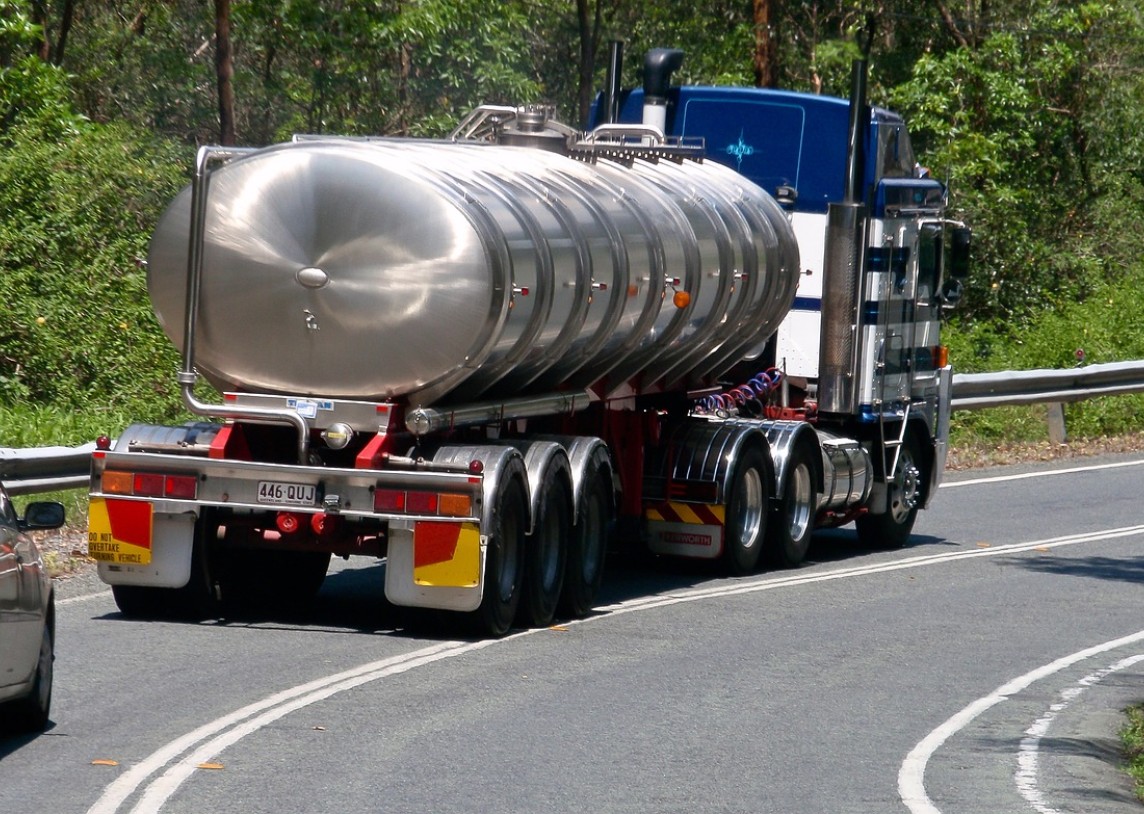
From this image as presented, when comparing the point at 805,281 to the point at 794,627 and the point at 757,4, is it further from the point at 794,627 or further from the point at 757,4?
the point at 757,4

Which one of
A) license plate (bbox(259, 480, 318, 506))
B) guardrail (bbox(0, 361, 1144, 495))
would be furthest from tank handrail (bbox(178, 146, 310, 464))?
guardrail (bbox(0, 361, 1144, 495))

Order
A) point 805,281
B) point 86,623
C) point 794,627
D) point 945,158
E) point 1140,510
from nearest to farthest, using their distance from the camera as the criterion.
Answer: point 86,623 < point 794,627 < point 805,281 < point 1140,510 < point 945,158

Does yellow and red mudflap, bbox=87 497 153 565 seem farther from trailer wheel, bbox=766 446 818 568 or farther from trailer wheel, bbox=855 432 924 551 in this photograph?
trailer wheel, bbox=855 432 924 551

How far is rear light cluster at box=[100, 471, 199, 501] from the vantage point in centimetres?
1095

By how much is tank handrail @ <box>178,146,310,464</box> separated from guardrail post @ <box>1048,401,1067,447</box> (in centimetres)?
1479

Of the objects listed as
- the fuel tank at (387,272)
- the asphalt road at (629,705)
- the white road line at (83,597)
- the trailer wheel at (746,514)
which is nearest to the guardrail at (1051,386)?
the trailer wheel at (746,514)

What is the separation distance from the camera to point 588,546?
1244 cm

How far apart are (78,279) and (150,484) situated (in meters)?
8.91

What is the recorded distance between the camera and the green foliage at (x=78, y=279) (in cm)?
1855

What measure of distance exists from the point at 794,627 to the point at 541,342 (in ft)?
7.74

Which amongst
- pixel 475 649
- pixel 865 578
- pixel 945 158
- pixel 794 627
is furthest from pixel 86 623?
pixel 945 158

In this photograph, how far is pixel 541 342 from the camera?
11633 millimetres

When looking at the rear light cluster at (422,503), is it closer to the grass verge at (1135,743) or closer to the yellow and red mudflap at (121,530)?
the yellow and red mudflap at (121,530)

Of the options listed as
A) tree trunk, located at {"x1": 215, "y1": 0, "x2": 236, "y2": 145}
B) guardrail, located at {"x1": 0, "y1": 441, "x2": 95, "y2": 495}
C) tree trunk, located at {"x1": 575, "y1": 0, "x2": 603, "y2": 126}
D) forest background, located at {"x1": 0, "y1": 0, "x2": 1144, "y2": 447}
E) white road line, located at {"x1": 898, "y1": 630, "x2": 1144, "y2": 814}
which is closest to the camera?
white road line, located at {"x1": 898, "y1": 630, "x2": 1144, "y2": 814}
